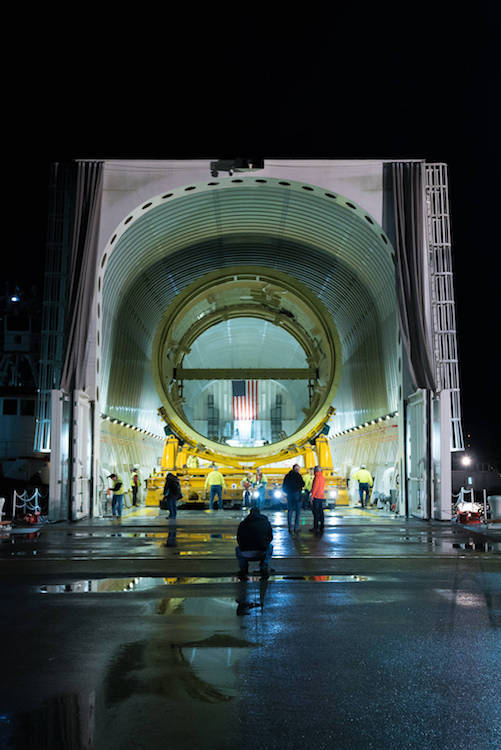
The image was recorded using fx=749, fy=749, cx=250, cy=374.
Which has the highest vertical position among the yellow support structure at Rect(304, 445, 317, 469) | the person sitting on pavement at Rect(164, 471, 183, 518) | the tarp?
the tarp

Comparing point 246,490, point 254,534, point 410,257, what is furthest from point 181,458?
point 254,534

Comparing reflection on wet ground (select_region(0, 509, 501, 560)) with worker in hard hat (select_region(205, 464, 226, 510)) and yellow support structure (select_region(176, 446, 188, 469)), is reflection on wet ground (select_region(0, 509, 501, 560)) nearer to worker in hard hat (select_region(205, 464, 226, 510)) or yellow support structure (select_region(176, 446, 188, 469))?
worker in hard hat (select_region(205, 464, 226, 510))

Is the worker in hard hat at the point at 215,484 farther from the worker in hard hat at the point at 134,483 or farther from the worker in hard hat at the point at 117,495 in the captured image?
the worker in hard hat at the point at 134,483

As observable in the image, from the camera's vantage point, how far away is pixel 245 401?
114ft

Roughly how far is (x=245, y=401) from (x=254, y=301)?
1091 centimetres

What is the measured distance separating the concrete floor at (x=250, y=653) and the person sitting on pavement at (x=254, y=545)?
279 millimetres

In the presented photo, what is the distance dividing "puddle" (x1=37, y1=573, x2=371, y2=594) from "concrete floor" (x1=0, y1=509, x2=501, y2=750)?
0.10 feet

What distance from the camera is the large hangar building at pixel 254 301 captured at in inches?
653

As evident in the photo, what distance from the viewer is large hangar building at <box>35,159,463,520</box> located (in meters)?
16.6

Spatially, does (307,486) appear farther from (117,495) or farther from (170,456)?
(117,495)

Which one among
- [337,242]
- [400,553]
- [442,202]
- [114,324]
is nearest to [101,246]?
[114,324]

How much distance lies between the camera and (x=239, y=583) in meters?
7.70

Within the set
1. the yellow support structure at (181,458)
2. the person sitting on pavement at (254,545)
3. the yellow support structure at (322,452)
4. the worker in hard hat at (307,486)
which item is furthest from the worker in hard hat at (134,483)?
the person sitting on pavement at (254,545)

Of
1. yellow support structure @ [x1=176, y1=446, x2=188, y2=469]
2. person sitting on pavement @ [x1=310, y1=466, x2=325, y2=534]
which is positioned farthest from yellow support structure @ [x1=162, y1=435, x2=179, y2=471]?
person sitting on pavement @ [x1=310, y1=466, x2=325, y2=534]
